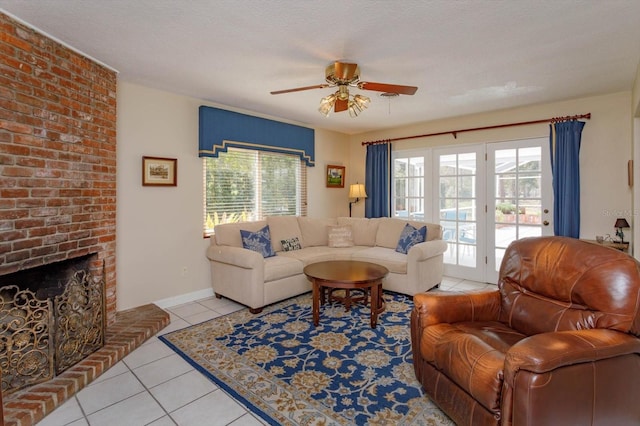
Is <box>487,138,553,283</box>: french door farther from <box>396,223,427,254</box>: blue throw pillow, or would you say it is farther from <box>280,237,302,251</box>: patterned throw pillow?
<box>280,237,302,251</box>: patterned throw pillow

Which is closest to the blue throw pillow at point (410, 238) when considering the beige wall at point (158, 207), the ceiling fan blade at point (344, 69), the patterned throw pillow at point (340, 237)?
the patterned throw pillow at point (340, 237)

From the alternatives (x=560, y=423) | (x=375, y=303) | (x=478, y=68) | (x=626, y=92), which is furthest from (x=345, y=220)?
(x=560, y=423)

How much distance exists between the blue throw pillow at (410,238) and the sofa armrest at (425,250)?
13 cm

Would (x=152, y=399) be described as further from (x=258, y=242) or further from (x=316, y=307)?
(x=258, y=242)

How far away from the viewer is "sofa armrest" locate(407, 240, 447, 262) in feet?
Result: 12.8

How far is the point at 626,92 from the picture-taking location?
3.65 m

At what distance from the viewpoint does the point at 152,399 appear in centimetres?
207

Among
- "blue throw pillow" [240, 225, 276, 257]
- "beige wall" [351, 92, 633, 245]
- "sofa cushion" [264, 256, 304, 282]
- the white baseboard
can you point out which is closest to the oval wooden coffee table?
"sofa cushion" [264, 256, 304, 282]

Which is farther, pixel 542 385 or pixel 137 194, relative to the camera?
pixel 137 194

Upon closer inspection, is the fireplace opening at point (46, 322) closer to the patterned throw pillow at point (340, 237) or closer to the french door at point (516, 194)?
the patterned throw pillow at point (340, 237)

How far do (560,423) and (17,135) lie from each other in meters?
3.46

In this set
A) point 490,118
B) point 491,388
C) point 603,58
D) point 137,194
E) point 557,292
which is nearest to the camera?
point 491,388

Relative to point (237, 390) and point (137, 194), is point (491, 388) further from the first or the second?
point (137, 194)

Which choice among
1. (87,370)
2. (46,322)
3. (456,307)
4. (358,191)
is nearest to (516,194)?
(358,191)
